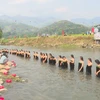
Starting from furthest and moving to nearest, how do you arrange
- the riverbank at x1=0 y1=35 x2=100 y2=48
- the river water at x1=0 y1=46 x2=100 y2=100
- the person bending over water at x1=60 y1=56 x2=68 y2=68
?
1. the riverbank at x1=0 y1=35 x2=100 y2=48
2. the person bending over water at x1=60 y1=56 x2=68 y2=68
3. the river water at x1=0 y1=46 x2=100 y2=100

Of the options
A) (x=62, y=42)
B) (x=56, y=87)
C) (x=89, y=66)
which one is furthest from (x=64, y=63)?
(x=62, y=42)

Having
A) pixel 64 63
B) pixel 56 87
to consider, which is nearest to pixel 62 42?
pixel 64 63

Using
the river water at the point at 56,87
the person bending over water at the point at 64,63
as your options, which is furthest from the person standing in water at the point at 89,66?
the person bending over water at the point at 64,63

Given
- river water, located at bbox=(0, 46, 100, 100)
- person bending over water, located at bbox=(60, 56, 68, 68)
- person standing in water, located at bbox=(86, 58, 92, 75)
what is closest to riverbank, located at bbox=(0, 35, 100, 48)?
person bending over water, located at bbox=(60, 56, 68, 68)

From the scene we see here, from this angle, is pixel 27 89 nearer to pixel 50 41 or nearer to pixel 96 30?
pixel 96 30

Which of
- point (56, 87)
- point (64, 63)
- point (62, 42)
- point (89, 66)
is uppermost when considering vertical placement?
point (62, 42)

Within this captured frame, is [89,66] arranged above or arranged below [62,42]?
below

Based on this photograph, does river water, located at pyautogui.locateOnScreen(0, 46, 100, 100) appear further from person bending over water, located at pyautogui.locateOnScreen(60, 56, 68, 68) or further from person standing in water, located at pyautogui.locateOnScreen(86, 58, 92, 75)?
person bending over water, located at pyautogui.locateOnScreen(60, 56, 68, 68)

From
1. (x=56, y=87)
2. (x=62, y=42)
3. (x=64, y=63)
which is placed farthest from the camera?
(x=62, y=42)

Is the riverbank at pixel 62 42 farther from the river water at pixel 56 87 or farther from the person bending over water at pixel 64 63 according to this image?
the river water at pixel 56 87

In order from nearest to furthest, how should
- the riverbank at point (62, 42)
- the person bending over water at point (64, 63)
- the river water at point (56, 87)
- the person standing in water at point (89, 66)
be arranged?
1. the river water at point (56, 87)
2. the person standing in water at point (89, 66)
3. the person bending over water at point (64, 63)
4. the riverbank at point (62, 42)

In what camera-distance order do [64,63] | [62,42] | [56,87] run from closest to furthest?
1. [56,87]
2. [64,63]
3. [62,42]

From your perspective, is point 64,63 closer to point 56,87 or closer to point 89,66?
point 89,66

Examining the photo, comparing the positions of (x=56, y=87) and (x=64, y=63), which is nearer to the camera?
(x=56, y=87)
